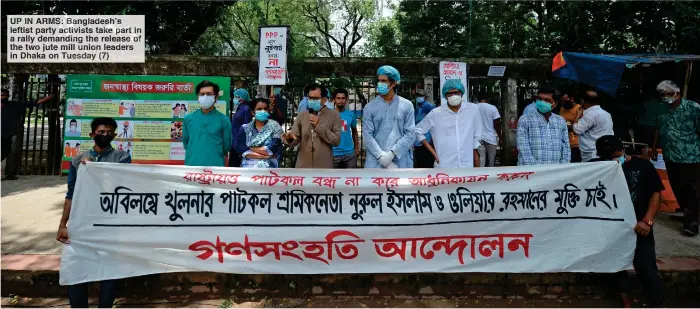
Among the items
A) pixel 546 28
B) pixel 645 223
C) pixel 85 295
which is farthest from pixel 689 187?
pixel 546 28

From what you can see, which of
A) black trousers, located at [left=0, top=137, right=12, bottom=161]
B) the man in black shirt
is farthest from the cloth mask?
black trousers, located at [left=0, top=137, right=12, bottom=161]

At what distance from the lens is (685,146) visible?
4.48m

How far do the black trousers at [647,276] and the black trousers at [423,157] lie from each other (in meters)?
2.50

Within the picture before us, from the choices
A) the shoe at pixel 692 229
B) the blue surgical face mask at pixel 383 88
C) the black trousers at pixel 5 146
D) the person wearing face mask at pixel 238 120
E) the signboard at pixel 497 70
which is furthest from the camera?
the signboard at pixel 497 70

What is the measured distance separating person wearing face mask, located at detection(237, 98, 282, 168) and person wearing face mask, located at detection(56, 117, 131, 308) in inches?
42.8

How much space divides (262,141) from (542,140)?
2506 millimetres

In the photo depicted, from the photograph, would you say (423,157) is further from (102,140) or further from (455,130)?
(102,140)

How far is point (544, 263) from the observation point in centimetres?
341

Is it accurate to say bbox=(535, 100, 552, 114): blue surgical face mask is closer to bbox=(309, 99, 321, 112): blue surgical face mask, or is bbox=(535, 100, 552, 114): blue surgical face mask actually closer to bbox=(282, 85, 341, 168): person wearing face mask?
bbox=(282, 85, 341, 168): person wearing face mask

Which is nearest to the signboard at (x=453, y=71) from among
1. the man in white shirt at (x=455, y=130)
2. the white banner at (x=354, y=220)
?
the man in white shirt at (x=455, y=130)

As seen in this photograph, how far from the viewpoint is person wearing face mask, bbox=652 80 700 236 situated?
4.45 meters

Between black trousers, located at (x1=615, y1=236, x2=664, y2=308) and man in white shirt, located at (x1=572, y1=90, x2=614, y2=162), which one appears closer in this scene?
black trousers, located at (x1=615, y1=236, x2=664, y2=308)

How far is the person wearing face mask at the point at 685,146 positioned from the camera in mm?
4453

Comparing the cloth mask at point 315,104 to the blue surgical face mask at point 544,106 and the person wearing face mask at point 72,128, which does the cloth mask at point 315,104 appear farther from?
the person wearing face mask at point 72,128
